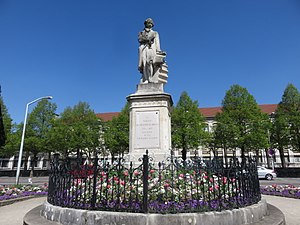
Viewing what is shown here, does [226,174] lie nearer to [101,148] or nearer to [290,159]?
[101,148]

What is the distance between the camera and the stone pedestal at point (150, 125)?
8.19 meters

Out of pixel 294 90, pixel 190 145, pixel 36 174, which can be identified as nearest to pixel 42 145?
pixel 36 174

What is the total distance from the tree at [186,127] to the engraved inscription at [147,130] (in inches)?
945

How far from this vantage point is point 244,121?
32750 millimetres

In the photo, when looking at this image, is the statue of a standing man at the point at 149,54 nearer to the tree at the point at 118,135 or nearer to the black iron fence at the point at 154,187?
the black iron fence at the point at 154,187

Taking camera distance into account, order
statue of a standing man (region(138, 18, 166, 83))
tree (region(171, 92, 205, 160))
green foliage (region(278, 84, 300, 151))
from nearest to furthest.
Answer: statue of a standing man (region(138, 18, 166, 83)) → green foliage (region(278, 84, 300, 151)) → tree (region(171, 92, 205, 160))

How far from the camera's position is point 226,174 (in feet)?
17.1

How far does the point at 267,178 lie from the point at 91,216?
2701cm

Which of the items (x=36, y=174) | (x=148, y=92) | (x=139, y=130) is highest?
(x=148, y=92)

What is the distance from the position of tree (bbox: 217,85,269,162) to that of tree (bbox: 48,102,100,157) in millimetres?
20803

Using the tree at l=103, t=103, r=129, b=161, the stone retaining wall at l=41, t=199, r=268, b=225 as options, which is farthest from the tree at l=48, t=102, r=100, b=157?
the stone retaining wall at l=41, t=199, r=268, b=225

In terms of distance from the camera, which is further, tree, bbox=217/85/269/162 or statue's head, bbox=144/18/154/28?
tree, bbox=217/85/269/162

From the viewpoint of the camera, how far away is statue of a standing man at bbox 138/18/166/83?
9.69 metres

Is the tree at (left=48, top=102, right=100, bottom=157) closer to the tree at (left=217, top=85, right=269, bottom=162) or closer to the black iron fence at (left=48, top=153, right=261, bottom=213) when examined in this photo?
the tree at (left=217, top=85, right=269, bottom=162)
